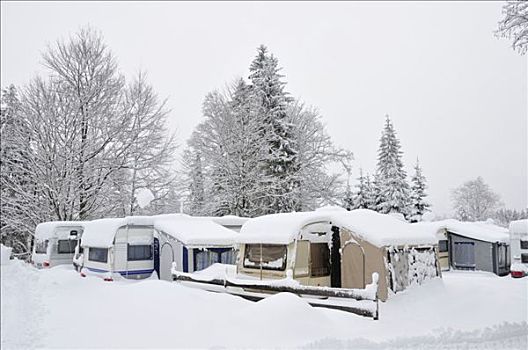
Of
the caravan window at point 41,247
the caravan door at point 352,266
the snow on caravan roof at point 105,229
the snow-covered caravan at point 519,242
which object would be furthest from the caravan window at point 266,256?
the snow-covered caravan at point 519,242

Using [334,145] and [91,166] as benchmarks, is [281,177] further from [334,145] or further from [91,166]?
[91,166]

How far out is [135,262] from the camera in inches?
663

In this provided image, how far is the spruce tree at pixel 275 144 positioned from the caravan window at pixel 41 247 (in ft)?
39.2

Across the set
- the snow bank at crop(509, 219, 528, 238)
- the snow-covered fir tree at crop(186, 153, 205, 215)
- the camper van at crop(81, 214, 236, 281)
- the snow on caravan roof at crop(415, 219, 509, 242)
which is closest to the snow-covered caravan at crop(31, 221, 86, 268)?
the camper van at crop(81, 214, 236, 281)

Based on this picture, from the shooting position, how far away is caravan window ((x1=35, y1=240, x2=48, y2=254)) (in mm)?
17359

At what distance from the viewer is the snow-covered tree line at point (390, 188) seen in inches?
1382

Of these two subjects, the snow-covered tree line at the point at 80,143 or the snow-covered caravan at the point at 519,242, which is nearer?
the snow-covered tree line at the point at 80,143

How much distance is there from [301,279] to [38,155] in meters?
7.81

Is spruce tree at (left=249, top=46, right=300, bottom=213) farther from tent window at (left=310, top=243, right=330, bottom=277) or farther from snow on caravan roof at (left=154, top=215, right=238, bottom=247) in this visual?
tent window at (left=310, top=243, right=330, bottom=277)

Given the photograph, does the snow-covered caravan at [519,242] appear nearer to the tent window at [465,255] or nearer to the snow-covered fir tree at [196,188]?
the tent window at [465,255]

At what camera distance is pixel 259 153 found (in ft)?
88.9

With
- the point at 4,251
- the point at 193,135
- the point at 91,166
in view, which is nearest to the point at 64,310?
the point at 4,251

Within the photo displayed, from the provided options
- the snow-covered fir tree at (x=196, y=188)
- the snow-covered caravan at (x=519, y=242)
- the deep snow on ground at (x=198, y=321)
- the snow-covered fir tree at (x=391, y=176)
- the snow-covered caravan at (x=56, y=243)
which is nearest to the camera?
the deep snow on ground at (x=198, y=321)

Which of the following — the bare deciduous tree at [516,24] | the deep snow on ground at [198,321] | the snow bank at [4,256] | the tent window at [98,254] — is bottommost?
the deep snow on ground at [198,321]
